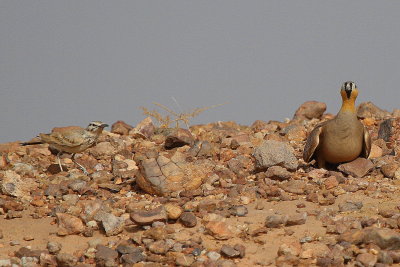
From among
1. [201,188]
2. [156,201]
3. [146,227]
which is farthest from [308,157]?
[146,227]

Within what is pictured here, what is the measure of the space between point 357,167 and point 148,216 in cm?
367

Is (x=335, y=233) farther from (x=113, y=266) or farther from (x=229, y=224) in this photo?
(x=113, y=266)

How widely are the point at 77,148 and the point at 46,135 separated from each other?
28.7 inches

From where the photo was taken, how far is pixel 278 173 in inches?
367

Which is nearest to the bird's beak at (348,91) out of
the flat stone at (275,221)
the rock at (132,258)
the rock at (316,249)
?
the flat stone at (275,221)

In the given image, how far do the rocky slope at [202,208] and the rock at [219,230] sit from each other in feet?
0.04

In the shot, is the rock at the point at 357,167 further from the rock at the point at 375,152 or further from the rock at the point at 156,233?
the rock at the point at 156,233

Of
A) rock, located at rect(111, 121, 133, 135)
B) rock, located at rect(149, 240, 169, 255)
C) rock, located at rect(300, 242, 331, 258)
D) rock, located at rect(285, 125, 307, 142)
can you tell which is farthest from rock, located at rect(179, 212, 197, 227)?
rock, located at rect(111, 121, 133, 135)

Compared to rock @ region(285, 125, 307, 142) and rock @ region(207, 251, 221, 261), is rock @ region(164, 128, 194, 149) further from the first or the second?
rock @ region(207, 251, 221, 261)

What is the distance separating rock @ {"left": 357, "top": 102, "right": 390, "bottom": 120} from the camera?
556 inches

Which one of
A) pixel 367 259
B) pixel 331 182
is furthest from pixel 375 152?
→ pixel 367 259

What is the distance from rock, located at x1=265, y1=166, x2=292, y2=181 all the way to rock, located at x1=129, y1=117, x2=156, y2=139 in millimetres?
4717

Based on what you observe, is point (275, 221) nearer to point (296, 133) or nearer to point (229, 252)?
point (229, 252)

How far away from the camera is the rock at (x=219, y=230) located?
722 cm
